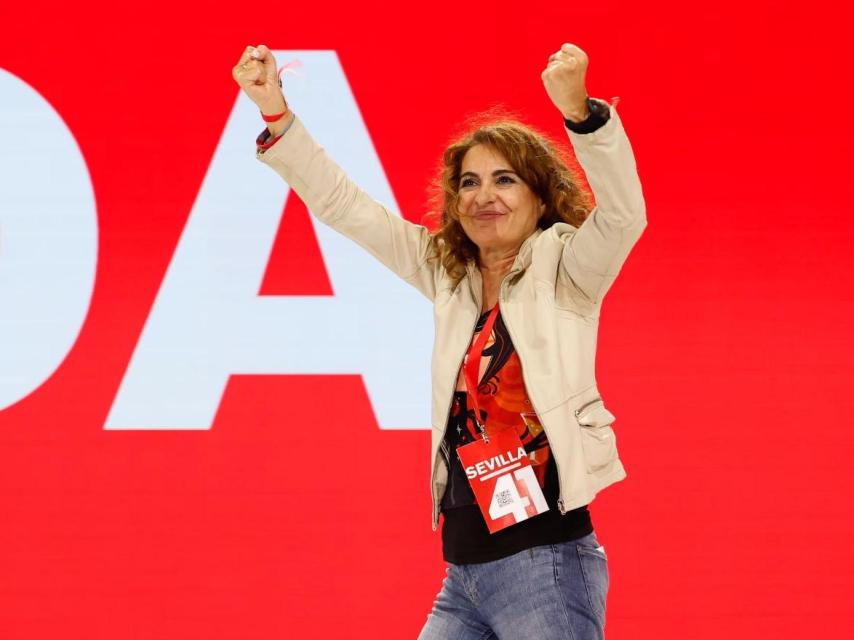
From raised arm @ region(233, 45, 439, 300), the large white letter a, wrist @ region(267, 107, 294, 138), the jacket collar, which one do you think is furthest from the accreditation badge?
the large white letter a

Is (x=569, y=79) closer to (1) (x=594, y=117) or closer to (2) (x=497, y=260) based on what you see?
(1) (x=594, y=117)

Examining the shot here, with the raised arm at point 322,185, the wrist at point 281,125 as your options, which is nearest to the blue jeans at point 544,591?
the raised arm at point 322,185

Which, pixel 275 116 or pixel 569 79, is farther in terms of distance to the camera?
pixel 275 116

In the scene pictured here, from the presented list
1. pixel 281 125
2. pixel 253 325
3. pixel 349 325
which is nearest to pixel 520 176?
pixel 281 125

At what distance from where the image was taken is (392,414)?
2.63 m

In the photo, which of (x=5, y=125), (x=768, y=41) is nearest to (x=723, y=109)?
(x=768, y=41)

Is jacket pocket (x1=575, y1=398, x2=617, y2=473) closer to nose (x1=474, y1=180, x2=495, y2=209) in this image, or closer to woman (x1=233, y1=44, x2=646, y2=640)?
woman (x1=233, y1=44, x2=646, y2=640)

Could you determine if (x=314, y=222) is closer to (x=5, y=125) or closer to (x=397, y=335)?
(x=397, y=335)

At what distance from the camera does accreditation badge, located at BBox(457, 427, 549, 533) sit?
1457 millimetres

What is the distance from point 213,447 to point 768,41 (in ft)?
5.94

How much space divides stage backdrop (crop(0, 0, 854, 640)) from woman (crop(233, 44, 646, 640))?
3.27 ft

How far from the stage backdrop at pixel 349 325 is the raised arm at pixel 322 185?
875 millimetres

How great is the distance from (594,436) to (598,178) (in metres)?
0.38

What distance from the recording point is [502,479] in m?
1.46
